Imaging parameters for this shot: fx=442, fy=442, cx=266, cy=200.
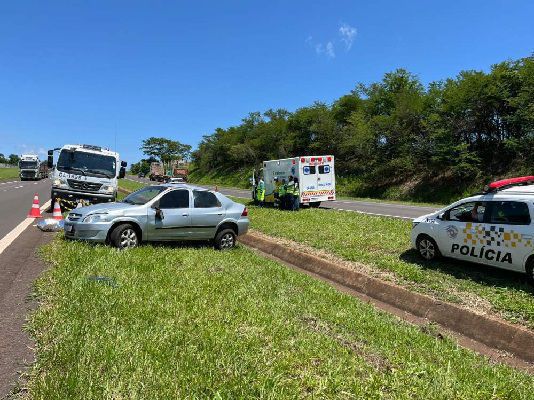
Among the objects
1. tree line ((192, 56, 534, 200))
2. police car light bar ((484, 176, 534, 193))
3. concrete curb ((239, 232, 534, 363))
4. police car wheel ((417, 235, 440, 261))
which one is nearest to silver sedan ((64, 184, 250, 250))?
concrete curb ((239, 232, 534, 363))

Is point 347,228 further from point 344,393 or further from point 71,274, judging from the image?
point 344,393

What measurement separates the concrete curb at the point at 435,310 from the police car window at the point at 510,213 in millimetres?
2139

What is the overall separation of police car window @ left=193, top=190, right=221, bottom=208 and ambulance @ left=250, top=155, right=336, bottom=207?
37.0 ft

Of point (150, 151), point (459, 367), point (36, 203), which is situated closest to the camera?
point (459, 367)

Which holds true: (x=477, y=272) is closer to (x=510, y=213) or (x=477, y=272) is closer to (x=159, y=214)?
(x=510, y=213)

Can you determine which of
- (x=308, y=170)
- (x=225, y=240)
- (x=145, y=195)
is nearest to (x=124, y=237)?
(x=145, y=195)

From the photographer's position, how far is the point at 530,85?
28719mm

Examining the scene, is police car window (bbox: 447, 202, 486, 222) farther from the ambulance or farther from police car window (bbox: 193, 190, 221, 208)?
the ambulance

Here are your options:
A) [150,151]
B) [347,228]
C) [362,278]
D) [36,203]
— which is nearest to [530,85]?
[347,228]

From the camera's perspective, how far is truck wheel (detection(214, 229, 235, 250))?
10922 mm

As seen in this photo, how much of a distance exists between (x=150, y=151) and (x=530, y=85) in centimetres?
11059

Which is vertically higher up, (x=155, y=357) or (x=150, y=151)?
(x=150, y=151)

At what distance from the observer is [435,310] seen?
7.12 metres

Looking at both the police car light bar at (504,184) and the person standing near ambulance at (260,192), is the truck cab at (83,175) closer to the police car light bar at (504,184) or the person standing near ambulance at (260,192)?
the person standing near ambulance at (260,192)
